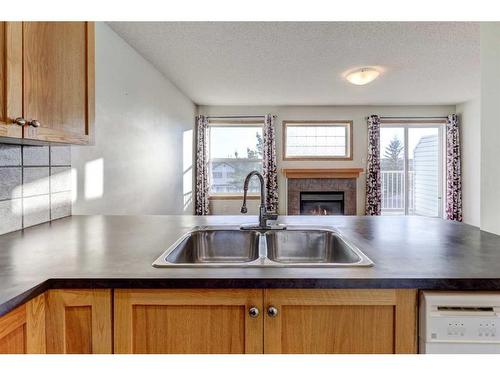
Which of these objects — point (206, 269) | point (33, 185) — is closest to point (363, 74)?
point (33, 185)

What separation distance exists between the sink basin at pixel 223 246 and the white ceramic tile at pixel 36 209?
826 millimetres

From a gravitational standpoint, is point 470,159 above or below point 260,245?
above

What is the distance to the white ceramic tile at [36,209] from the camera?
1671 mm

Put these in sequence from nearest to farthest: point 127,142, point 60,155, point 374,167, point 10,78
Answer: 1. point 10,78
2. point 60,155
3. point 127,142
4. point 374,167

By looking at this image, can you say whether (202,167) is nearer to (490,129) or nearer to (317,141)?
(317,141)

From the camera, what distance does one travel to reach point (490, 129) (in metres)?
1.63

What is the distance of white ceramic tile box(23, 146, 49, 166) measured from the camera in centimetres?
166

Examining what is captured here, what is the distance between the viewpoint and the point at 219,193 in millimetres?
6344

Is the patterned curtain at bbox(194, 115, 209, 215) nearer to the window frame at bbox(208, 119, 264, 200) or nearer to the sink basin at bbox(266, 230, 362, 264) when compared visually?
the window frame at bbox(208, 119, 264, 200)

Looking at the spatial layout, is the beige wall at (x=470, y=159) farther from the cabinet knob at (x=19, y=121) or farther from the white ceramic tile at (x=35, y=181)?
the cabinet knob at (x=19, y=121)

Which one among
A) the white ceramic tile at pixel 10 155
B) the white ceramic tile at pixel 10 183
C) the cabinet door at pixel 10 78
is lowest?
the white ceramic tile at pixel 10 183

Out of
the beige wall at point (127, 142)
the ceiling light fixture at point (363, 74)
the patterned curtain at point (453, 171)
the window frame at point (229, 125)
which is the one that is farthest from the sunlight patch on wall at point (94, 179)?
the patterned curtain at point (453, 171)

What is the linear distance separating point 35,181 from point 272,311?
4.78ft
